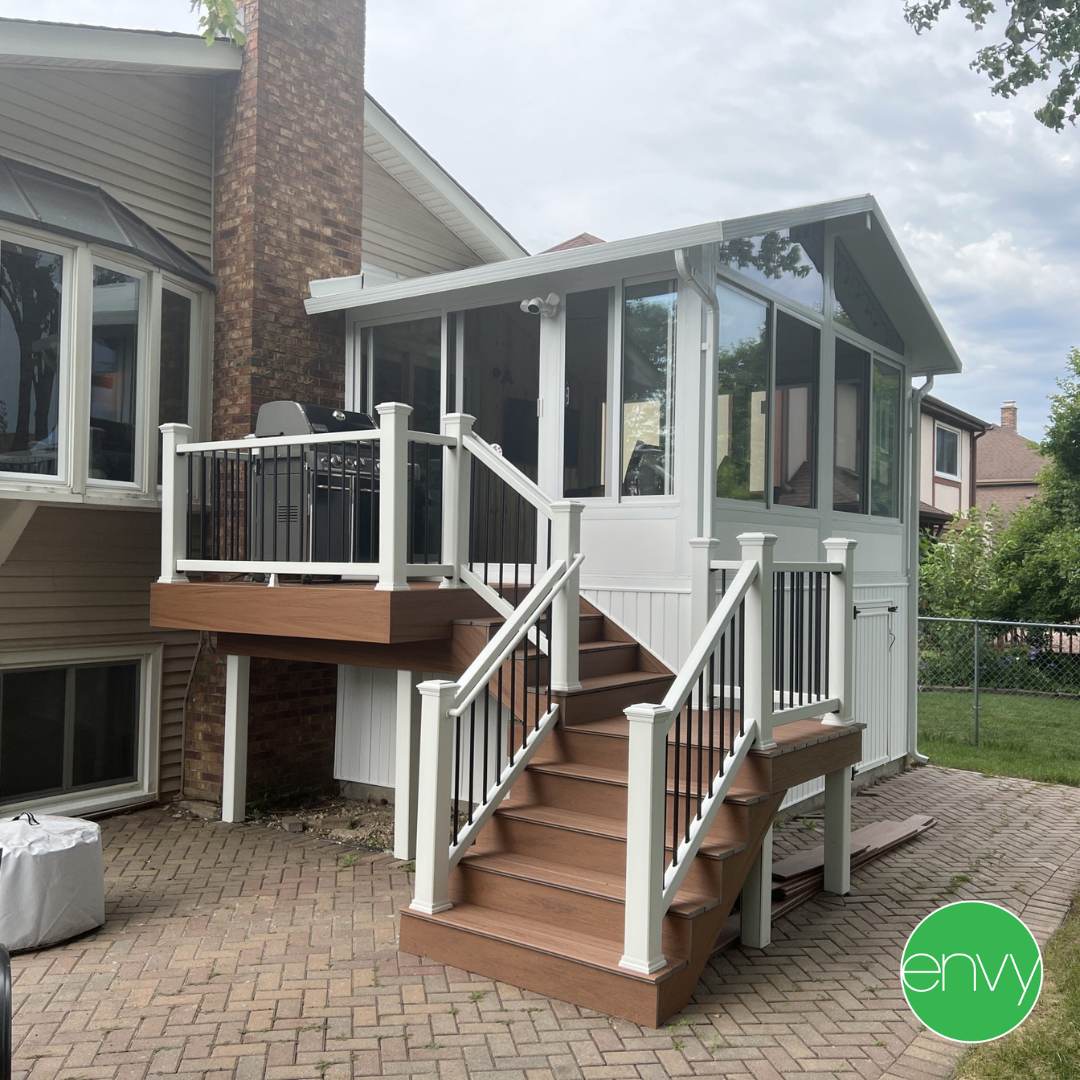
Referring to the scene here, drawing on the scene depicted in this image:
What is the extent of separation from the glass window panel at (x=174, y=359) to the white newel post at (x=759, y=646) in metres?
4.60

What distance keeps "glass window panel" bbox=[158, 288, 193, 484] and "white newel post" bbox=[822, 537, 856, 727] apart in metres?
4.84

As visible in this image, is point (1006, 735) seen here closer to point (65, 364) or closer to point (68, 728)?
point (68, 728)

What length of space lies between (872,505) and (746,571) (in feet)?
14.7

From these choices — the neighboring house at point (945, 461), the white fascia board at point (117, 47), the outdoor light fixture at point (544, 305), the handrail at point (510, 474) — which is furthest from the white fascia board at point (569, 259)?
the neighboring house at point (945, 461)

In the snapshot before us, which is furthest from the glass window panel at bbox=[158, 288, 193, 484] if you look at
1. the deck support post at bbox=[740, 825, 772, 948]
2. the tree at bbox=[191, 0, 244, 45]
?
the deck support post at bbox=[740, 825, 772, 948]

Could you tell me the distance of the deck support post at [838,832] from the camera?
6.05 meters

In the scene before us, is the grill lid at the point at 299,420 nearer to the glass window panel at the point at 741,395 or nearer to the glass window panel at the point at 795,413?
the glass window panel at the point at 741,395

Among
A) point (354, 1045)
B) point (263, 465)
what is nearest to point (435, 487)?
point (263, 465)

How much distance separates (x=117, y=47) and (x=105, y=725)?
15.8ft

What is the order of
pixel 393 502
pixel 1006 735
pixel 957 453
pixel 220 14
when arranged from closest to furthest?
1. pixel 220 14
2. pixel 393 502
3. pixel 1006 735
4. pixel 957 453

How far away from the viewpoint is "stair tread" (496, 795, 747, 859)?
4.57 m

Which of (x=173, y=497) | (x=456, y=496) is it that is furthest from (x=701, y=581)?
(x=173, y=497)

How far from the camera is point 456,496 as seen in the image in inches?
246

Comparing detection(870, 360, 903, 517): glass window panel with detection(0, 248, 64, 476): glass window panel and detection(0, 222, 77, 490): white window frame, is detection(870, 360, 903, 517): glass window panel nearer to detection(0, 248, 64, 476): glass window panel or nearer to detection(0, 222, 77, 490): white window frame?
detection(0, 222, 77, 490): white window frame
